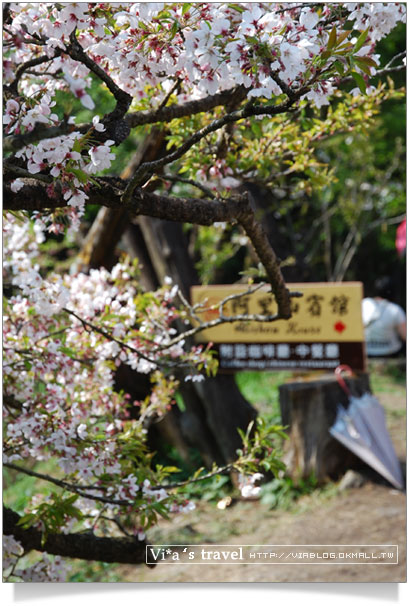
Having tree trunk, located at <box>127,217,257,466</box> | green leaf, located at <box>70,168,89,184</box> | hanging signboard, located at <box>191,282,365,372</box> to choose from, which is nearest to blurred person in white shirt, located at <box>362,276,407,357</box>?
hanging signboard, located at <box>191,282,365,372</box>

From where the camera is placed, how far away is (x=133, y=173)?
1.29 m

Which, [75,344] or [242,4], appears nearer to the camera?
[242,4]

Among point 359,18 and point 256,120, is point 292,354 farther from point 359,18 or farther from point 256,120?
point 359,18

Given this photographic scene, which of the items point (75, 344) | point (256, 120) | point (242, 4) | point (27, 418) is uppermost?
point (242, 4)

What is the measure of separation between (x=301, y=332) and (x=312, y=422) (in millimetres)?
436

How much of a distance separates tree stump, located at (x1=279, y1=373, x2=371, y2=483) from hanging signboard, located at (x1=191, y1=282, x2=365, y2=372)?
0.20 metres

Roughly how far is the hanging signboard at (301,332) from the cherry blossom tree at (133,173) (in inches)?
34.9

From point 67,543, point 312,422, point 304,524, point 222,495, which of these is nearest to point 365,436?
point 312,422

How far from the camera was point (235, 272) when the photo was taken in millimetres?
4836

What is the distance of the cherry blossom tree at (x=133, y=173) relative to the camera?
0.91 metres

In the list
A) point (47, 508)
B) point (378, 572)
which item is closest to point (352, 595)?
point (378, 572)

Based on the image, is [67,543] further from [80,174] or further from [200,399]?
[200,399]

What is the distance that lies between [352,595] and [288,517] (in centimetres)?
106

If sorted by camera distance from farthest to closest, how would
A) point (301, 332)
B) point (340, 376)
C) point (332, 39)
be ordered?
point (340, 376) → point (301, 332) → point (332, 39)
